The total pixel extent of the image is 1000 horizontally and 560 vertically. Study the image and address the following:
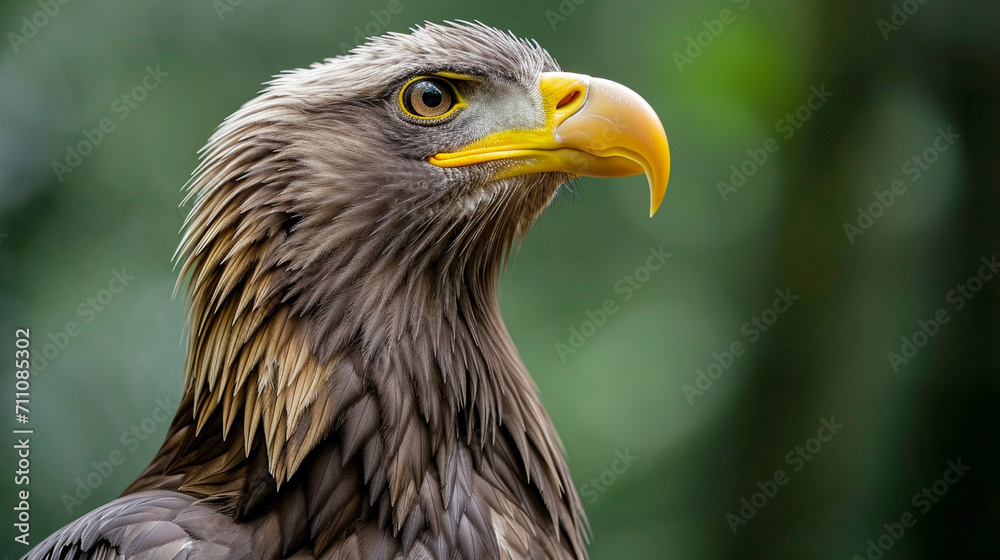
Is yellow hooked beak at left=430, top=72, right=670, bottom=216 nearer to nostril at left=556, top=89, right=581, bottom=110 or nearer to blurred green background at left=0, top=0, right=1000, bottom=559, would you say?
nostril at left=556, top=89, right=581, bottom=110

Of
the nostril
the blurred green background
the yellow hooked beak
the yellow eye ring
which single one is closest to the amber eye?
the yellow eye ring

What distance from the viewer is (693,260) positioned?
570 centimetres

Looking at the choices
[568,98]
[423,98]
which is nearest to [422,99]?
[423,98]

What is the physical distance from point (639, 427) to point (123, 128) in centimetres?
→ 385

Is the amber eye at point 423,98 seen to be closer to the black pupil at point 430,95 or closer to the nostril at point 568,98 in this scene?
the black pupil at point 430,95

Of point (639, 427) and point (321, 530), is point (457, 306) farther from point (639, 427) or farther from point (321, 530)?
point (639, 427)

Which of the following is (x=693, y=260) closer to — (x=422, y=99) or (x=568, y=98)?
(x=568, y=98)

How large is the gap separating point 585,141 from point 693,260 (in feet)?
12.6

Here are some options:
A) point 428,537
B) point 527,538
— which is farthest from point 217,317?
point 527,538

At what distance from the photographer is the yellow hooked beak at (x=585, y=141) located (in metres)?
2.04

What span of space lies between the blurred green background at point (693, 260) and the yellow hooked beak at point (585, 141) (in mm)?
1494

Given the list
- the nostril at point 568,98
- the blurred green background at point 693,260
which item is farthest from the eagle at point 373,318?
the blurred green background at point 693,260

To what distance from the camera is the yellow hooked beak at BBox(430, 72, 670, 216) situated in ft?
6.68

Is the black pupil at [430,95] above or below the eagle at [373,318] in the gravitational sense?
above
